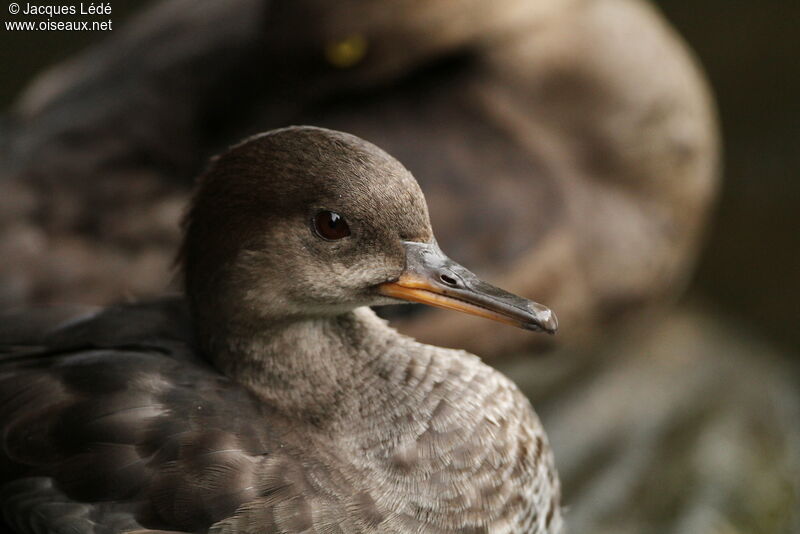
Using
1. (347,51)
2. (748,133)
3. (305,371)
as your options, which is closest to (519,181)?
(347,51)

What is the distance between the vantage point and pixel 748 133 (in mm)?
4449

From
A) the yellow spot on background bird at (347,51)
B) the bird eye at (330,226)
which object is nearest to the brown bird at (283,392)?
the bird eye at (330,226)

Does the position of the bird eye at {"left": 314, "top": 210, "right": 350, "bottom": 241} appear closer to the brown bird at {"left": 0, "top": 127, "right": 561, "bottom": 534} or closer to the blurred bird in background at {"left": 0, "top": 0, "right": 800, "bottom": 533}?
the brown bird at {"left": 0, "top": 127, "right": 561, "bottom": 534}

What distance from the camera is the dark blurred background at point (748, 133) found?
3932 mm

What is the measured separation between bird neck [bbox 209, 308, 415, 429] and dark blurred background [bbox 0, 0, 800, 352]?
6.99 ft

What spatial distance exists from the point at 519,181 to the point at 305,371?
143cm

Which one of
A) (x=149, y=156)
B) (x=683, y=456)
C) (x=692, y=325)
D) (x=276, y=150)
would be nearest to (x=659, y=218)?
(x=692, y=325)

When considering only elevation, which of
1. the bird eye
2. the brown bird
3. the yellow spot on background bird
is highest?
the yellow spot on background bird

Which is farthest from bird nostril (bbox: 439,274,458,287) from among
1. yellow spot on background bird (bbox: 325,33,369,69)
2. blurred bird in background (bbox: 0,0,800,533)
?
yellow spot on background bird (bbox: 325,33,369,69)

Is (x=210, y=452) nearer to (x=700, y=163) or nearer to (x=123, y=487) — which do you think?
(x=123, y=487)

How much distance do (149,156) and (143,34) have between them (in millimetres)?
652

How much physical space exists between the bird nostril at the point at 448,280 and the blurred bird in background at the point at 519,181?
1213mm

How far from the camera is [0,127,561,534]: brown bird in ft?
6.24

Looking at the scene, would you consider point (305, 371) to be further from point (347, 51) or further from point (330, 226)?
point (347, 51)
